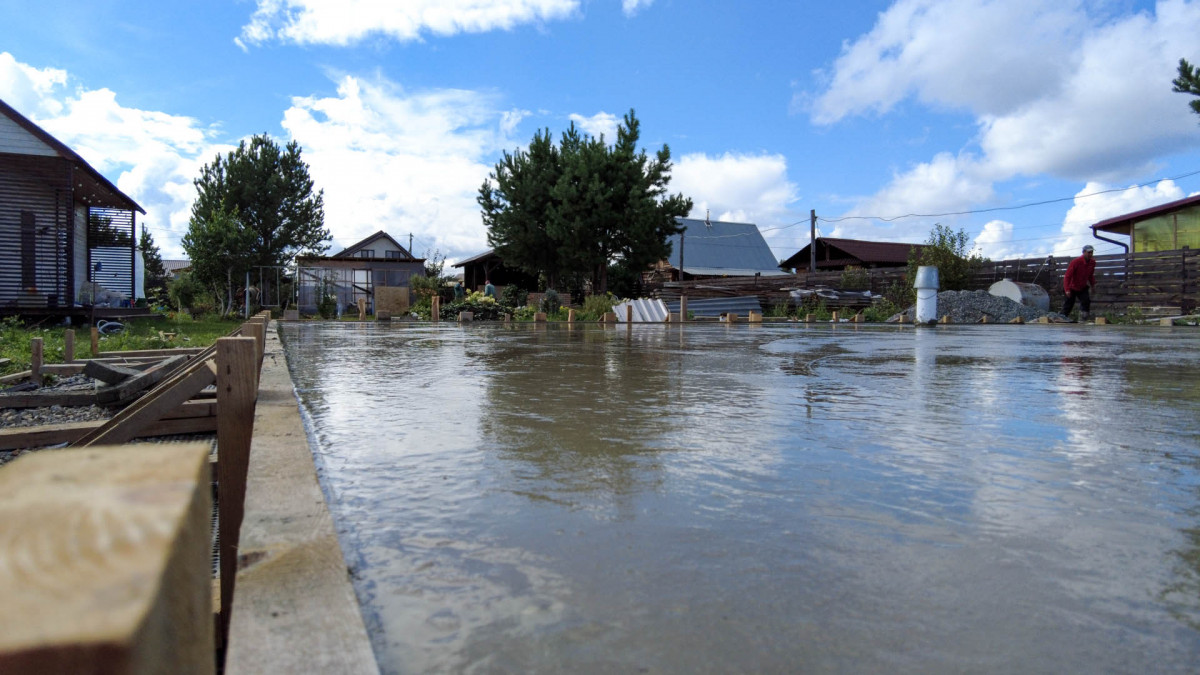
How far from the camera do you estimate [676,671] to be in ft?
3.80

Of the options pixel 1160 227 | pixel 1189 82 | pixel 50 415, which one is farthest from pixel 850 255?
pixel 50 415

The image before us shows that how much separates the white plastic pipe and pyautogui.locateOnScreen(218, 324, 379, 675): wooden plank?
53.9 ft

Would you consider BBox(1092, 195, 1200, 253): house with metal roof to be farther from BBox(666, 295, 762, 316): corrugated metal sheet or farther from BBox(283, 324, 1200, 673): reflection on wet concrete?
BBox(283, 324, 1200, 673): reflection on wet concrete

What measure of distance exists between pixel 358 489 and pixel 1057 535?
6.10ft

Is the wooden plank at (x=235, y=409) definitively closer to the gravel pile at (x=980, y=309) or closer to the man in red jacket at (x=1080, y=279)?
the gravel pile at (x=980, y=309)

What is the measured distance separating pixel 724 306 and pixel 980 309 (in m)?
8.48

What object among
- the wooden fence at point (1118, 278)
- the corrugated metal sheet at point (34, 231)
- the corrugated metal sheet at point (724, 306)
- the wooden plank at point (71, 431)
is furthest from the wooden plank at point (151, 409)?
the wooden fence at point (1118, 278)

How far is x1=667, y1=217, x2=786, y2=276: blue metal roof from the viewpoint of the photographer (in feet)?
145

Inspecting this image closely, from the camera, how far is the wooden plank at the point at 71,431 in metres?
4.98

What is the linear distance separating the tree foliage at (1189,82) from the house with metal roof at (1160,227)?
1260 centimetres

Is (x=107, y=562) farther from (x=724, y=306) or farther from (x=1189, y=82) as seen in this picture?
(x=724, y=306)

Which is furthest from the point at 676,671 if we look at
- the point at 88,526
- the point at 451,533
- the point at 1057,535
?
the point at 1057,535

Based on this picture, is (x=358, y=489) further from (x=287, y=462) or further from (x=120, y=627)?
(x=120, y=627)

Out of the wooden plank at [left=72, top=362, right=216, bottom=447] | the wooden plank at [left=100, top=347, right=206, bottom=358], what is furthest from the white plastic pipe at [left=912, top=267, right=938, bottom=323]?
the wooden plank at [left=72, top=362, right=216, bottom=447]
